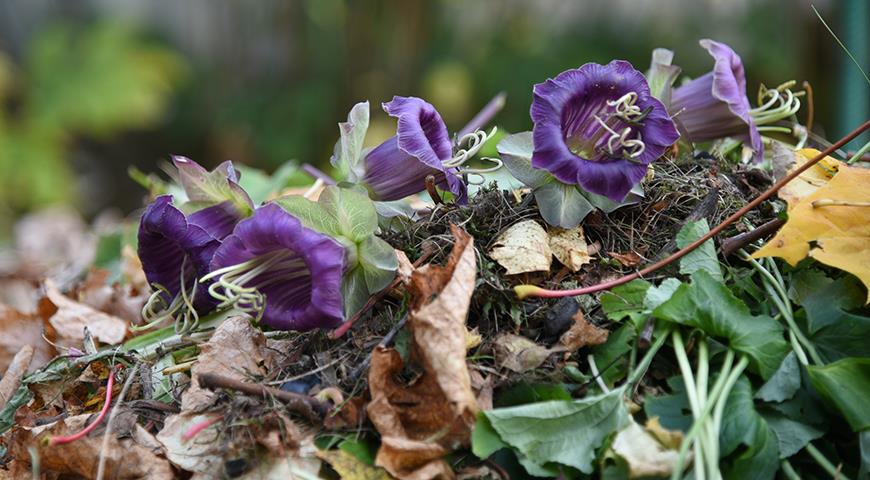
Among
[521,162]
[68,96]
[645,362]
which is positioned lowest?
[68,96]

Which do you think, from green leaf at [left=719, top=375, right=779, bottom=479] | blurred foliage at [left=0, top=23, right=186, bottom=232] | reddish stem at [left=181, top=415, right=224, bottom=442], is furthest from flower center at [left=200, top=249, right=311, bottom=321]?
blurred foliage at [left=0, top=23, right=186, bottom=232]

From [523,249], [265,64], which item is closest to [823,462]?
[523,249]

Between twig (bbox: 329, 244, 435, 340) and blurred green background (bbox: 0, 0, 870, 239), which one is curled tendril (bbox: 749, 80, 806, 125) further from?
blurred green background (bbox: 0, 0, 870, 239)

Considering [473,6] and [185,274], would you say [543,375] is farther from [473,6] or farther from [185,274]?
[473,6]

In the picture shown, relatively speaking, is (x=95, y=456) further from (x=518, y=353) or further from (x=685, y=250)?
(x=685, y=250)

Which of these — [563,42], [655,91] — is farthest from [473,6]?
[655,91]

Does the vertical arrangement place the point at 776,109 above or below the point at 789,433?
above
